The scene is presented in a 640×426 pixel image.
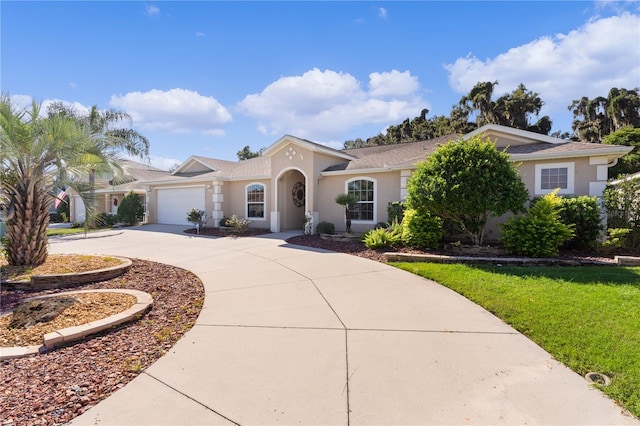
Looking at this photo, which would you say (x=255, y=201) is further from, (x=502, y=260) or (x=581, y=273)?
(x=581, y=273)

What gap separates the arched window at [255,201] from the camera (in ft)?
55.6

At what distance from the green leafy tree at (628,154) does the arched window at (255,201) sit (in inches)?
908

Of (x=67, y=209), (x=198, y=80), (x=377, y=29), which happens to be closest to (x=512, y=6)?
(x=377, y=29)

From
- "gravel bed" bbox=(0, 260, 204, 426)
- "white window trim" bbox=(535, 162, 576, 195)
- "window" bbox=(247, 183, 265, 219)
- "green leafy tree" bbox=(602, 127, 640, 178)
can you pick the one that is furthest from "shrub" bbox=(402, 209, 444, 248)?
"green leafy tree" bbox=(602, 127, 640, 178)

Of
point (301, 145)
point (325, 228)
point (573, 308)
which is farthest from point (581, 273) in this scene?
point (301, 145)

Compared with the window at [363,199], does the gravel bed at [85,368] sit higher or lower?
lower

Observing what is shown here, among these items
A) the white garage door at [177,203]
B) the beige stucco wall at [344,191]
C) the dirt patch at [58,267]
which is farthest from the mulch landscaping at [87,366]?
the white garage door at [177,203]

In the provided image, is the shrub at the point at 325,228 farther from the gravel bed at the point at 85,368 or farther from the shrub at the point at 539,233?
the gravel bed at the point at 85,368

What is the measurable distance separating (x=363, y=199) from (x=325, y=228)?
2131mm

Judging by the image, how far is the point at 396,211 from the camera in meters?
11.8

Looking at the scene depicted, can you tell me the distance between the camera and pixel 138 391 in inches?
109

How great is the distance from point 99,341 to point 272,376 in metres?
2.37

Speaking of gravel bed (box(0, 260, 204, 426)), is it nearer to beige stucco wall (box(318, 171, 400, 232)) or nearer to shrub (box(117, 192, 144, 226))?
beige stucco wall (box(318, 171, 400, 232))

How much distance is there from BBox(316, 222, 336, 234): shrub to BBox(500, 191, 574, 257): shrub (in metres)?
7.16
